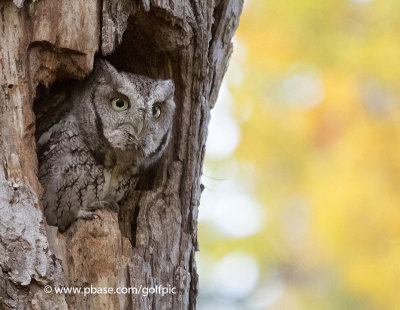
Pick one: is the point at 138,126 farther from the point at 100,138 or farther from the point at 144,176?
the point at 144,176

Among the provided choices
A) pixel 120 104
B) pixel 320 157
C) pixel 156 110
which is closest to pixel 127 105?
pixel 120 104

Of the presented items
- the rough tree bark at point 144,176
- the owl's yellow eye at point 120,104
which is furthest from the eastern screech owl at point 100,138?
the rough tree bark at point 144,176

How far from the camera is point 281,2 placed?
5.97 metres

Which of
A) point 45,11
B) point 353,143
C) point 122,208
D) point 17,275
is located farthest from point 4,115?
point 353,143

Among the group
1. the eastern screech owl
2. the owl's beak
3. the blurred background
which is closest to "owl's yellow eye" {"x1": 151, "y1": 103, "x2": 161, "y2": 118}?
the eastern screech owl

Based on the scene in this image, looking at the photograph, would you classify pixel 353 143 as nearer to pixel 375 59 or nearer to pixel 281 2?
pixel 375 59

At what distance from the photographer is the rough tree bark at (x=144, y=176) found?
6.98 ft

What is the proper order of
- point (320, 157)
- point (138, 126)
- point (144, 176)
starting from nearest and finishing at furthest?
point (138, 126)
point (144, 176)
point (320, 157)

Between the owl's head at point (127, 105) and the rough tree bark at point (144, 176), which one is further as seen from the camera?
the owl's head at point (127, 105)

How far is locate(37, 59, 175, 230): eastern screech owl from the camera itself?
2.84m

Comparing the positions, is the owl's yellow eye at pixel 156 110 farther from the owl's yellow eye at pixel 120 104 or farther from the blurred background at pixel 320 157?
the blurred background at pixel 320 157

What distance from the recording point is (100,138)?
288cm

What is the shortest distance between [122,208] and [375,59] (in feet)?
12.7

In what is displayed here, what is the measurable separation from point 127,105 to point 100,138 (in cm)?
22
